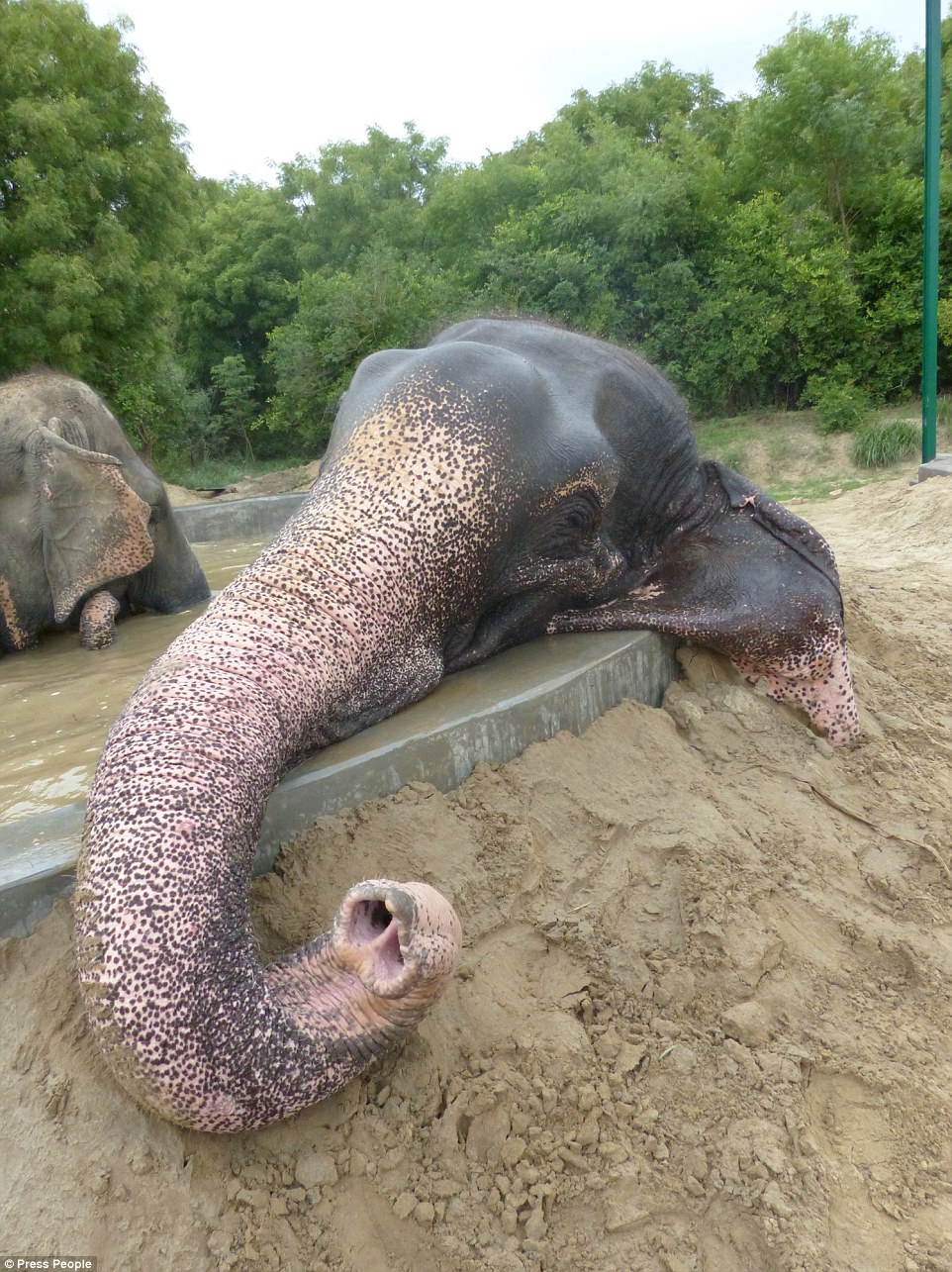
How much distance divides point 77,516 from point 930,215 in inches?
334

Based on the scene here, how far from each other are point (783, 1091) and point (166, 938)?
3.77ft

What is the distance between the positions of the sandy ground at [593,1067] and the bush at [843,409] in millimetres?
12386

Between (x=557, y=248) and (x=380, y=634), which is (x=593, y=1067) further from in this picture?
(x=557, y=248)

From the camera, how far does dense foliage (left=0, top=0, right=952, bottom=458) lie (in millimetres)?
12906

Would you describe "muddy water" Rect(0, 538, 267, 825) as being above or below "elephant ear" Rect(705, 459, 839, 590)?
below

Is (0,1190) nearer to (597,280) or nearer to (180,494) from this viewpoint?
(180,494)

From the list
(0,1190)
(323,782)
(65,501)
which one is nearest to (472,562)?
(323,782)

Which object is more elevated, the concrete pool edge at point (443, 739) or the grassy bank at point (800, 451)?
the concrete pool edge at point (443, 739)

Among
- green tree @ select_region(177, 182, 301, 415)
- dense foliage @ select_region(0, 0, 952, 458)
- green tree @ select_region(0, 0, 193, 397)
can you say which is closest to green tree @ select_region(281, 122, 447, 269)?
green tree @ select_region(177, 182, 301, 415)

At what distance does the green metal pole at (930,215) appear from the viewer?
9.06m

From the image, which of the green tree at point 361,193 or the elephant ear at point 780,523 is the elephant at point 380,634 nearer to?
the elephant ear at point 780,523

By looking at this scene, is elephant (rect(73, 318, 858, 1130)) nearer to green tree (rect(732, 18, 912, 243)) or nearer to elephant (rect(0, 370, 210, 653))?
elephant (rect(0, 370, 210, 653))

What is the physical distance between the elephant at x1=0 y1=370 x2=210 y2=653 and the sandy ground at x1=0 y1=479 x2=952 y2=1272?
2601mm

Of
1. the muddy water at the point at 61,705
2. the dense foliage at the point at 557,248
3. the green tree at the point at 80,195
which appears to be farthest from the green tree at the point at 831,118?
the muddy water at the point at 61,705
